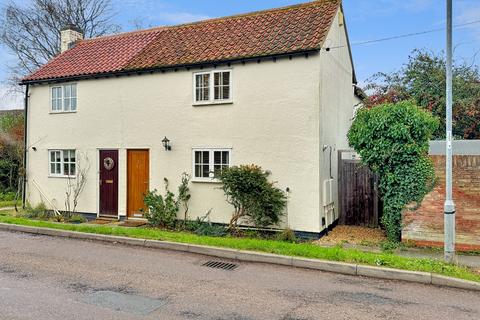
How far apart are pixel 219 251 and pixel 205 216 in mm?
3255

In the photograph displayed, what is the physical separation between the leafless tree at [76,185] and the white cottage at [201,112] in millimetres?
126

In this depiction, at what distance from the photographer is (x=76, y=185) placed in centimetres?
1401

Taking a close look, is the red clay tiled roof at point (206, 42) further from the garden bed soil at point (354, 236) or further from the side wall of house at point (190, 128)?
the garden bed soil at point (354, 236)

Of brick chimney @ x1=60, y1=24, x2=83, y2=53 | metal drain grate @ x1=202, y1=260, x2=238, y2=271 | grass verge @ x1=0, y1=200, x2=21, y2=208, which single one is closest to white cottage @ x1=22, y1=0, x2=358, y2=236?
brick chimney @ x1=60, y1=24, x2=83, y2=53

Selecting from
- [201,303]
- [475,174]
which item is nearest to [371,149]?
[475,174]

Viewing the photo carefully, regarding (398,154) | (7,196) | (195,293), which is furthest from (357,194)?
(7,196)

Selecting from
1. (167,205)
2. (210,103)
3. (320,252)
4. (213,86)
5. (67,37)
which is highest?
(67,37)

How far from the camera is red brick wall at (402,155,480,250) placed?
8688 millimetres

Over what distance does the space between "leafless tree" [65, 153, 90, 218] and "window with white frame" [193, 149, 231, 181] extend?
4.56m

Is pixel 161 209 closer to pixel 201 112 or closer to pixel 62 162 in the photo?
pixel 201 112

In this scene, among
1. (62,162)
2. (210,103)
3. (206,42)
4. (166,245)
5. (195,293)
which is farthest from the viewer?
(62,162)

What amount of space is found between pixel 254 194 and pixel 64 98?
8.85 metres

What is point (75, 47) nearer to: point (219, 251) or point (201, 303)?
point (219, 251)

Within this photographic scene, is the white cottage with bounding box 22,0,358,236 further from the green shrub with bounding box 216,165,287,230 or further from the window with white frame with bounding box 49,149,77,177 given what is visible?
the green shrub with bounding box 216,165,287,230
